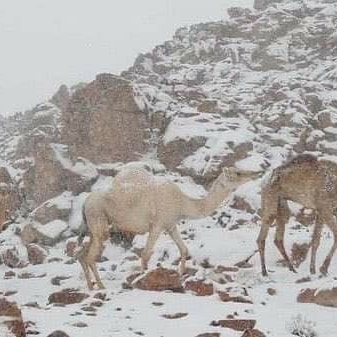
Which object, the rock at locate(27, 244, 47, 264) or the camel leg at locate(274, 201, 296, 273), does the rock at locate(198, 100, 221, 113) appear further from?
the camel leg at locate(274, 201, 296, 273)

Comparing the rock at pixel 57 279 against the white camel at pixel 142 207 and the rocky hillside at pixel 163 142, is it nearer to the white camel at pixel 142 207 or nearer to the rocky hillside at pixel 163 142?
the white camel at pixel 142 207

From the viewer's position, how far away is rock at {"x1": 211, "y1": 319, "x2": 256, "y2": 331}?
774cm

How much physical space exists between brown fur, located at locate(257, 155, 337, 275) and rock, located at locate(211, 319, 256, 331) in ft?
13.1

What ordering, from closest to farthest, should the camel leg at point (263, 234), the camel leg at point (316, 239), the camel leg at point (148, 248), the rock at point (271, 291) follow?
the rock at point (271, 291) → the camel leg at point (148, 248) → the camel leg at point (316, 239) → the camel leg at point (263, 234)

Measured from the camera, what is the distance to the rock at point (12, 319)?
7.08 metres

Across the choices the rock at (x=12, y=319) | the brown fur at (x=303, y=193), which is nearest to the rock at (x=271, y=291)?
the brown fur at (x=303, y=193)

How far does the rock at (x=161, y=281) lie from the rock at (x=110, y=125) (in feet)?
68.2

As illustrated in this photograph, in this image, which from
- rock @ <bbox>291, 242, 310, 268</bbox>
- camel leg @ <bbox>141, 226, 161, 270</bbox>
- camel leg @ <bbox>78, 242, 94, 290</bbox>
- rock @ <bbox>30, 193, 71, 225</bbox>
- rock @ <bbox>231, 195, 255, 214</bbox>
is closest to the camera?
camel leg @ <bbox>78, 242, 94, 290</bbox>

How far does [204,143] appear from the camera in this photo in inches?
1193

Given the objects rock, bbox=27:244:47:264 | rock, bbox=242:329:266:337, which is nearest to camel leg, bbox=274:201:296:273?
rock, bbox=242:329:266:337

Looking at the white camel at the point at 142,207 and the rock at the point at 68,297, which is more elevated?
the white camel at the point at 142,207

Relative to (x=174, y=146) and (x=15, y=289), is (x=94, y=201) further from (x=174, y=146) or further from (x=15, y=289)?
(x=174, y=146)

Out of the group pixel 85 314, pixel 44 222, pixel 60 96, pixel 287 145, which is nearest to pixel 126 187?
pixel 85 314

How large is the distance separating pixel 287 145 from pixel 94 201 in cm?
2134
